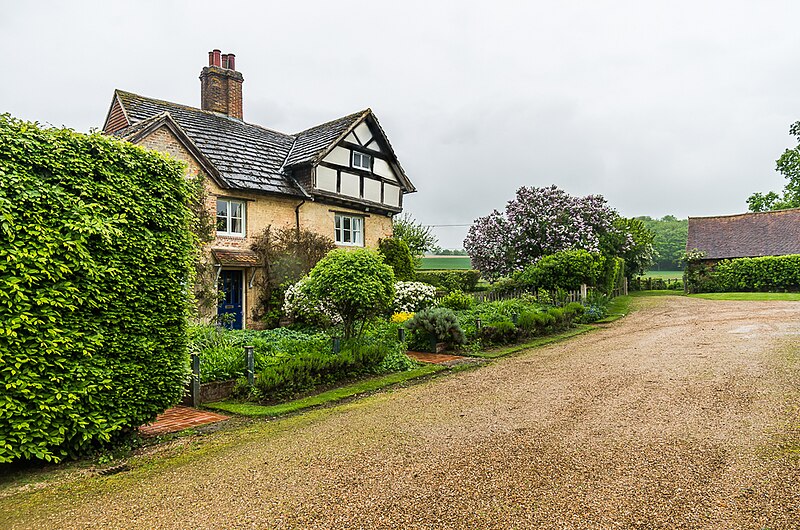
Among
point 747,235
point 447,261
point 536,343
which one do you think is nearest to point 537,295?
point 536,343

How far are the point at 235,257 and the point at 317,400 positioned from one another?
9.65 m

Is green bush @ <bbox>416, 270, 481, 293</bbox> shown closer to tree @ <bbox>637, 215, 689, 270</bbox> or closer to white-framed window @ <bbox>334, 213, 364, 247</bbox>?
white-framed window @ <bbox>334, 213, 364, 247</bbox>

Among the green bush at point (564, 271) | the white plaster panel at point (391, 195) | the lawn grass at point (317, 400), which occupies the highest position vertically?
the white plaster panel at point (391, 195)

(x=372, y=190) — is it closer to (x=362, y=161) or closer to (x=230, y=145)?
(x=362, y=161)

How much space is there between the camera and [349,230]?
21359 mm

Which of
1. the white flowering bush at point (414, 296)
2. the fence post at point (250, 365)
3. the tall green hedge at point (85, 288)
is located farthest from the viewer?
the white flowering bush at point (414, 296)

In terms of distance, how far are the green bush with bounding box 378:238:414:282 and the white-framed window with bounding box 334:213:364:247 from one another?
1038 mm

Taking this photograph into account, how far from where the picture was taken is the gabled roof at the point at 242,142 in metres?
17.2

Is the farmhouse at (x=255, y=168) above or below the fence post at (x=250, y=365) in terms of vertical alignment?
above

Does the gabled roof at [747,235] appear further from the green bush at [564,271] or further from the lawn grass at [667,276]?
the green bush at [564,271]

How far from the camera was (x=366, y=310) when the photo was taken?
10.0m

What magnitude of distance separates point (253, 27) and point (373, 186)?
32.1ft

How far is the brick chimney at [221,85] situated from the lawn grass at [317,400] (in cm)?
1684

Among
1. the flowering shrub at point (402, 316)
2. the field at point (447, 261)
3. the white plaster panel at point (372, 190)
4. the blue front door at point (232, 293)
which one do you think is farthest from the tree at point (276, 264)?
the field at point (447, 261)
